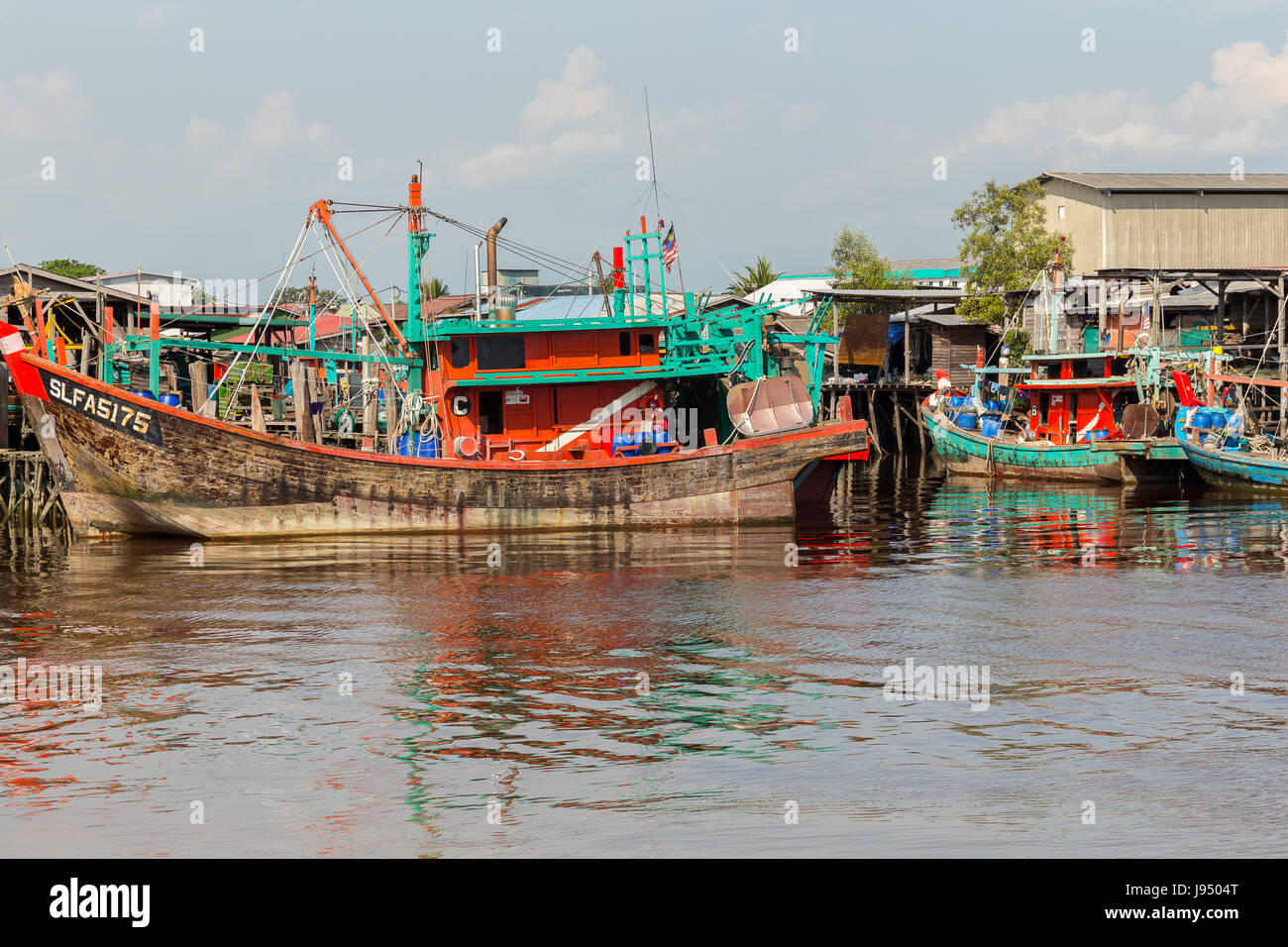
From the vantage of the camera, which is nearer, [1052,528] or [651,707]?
[651,707]

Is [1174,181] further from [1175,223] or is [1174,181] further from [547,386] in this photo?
[547,386]

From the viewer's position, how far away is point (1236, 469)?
95.2 ft

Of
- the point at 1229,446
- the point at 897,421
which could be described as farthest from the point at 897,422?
the point at 1229,446

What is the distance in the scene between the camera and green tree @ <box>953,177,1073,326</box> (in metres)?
47.9

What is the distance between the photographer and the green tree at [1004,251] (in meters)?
47.9

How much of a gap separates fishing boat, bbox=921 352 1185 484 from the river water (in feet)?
46.5

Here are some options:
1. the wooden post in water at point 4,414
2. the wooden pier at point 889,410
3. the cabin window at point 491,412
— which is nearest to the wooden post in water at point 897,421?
the wooden pier at point 889,410

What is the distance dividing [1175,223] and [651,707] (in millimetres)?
46398

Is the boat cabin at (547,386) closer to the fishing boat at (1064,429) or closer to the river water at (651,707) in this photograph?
the river water at (651,707)

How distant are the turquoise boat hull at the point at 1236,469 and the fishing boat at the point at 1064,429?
1.68m

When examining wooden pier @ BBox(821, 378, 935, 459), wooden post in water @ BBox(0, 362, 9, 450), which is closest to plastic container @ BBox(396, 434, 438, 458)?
wooden post in water @ BBox(0, 362, 9, 450)

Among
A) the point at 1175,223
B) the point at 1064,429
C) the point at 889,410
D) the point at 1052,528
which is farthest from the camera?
the point at 889,410
